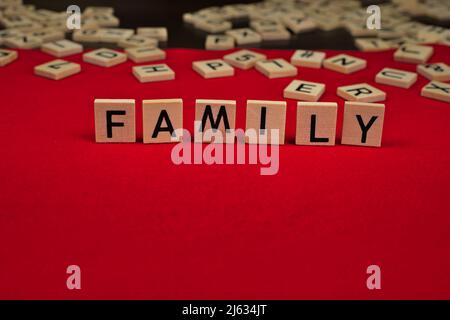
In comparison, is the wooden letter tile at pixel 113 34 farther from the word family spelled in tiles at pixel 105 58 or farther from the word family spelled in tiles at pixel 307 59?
the word family spelled in tiles at pixel 307 59

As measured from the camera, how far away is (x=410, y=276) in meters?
1.29

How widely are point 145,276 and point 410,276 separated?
55 cm

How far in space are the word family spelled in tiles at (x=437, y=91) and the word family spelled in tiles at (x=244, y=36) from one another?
3.07 feet

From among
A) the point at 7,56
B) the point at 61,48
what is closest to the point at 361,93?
the point at 61,48

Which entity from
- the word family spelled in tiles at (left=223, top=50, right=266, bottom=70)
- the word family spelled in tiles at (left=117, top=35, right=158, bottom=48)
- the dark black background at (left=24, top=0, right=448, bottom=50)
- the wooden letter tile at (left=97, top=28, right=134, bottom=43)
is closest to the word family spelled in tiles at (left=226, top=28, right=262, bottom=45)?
the dark black background at (left=24, top=0, right=448, bottom=50)

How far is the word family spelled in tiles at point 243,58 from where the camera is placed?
8.23ft

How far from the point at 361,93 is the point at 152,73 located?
0.77 m

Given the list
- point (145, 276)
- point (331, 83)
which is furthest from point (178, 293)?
point (331, 83)

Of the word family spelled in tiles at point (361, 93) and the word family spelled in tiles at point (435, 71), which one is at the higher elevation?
the word family spelled in tiles at point (435, 71)

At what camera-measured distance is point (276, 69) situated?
2432 mm

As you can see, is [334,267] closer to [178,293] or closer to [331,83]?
[178,293]

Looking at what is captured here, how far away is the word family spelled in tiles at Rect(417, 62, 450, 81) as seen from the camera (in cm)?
242

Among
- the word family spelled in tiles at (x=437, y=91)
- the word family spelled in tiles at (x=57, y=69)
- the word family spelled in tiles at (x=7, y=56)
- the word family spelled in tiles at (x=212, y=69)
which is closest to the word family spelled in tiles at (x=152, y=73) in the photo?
the word family spelled in tiles at (x=212, y=69)

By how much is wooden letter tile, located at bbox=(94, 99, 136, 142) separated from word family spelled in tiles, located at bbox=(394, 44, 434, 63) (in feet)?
4.49
